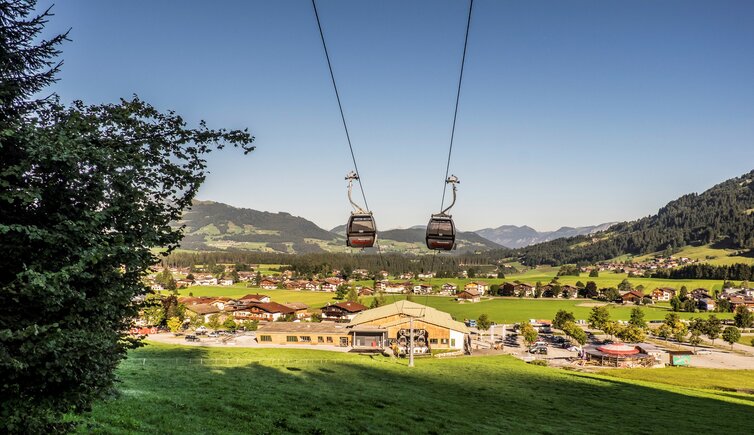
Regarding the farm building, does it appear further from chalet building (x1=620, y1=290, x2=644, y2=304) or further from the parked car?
chalet building (x1=620, y1=290, x2=644, y2=304)

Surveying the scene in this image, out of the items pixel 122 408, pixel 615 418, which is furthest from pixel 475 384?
pixel 122 408

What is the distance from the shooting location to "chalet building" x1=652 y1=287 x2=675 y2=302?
7515 inches

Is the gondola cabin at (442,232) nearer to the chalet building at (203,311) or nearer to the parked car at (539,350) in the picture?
the parked car at (539,350)

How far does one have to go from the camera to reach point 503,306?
168m

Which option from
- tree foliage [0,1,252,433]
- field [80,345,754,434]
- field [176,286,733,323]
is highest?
tree foliage [0,1,252,433]

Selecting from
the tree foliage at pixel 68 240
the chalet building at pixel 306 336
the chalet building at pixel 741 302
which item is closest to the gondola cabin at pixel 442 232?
the tree foliage at pixel 68 240

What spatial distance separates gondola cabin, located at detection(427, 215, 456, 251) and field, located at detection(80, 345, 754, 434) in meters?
9.16

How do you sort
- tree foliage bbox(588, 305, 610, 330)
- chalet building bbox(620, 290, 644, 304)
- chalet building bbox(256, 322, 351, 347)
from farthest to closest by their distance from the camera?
chalet building bbox(620, 290, 644, 304) < tree foliage bbox(588, 305, 610, 330) < chalet building bbox(256, 322, 351, 347)

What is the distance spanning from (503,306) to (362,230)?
154 m

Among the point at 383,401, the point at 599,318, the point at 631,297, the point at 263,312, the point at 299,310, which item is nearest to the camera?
the point at 383,401

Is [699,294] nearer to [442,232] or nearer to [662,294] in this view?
[662,294]

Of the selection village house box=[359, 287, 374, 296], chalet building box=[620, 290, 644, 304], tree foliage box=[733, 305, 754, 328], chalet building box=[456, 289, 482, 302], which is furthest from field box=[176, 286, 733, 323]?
tree foliage box=[733, 305, 754, 328]

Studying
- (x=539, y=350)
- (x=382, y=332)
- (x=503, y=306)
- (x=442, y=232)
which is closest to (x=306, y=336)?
(x=382, y=332)

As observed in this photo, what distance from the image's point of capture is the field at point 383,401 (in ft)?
63.0
